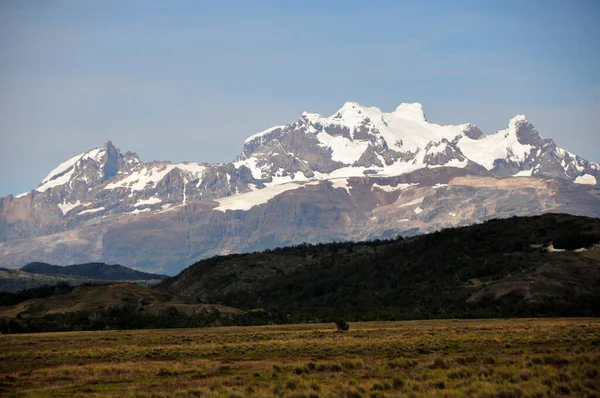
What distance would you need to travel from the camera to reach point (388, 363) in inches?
2245

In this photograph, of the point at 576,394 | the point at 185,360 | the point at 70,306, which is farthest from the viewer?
the point at 70,306

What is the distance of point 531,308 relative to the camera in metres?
142

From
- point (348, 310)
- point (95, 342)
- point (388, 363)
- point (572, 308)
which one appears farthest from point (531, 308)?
point (388, 363)

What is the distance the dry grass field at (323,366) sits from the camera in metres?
44.8

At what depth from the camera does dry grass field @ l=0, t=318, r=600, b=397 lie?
44.8m

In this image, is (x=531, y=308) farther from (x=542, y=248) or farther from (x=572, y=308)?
(x=542, y=248)

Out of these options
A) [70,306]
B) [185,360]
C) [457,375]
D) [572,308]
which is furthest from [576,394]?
[70,306]

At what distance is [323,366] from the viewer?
186 ft

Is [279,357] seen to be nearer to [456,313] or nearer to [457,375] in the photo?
[457,375]

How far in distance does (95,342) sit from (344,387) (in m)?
54.0

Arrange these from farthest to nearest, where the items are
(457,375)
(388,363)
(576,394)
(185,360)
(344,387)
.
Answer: (185,360)
(388,363)
(457,375)
(344,387)
(576,394)

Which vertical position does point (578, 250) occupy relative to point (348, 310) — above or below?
above

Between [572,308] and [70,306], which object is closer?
[572,308]

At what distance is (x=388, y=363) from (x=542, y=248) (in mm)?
150566
